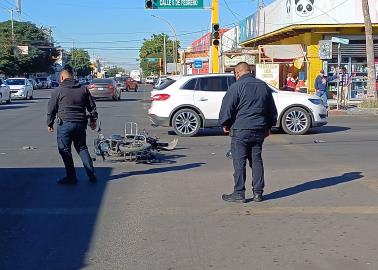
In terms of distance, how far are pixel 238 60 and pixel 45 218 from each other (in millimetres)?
30409

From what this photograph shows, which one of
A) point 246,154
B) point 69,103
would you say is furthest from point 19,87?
point 246,154

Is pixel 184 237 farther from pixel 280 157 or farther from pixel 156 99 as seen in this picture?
pixel 156 99

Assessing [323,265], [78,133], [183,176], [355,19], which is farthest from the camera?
[355,19]

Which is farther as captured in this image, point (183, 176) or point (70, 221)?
point (183, 176)

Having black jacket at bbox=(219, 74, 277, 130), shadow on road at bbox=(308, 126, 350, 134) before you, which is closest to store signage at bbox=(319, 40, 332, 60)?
shadow on road at bbox=(308, 126, 350, 134)

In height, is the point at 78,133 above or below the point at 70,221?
above

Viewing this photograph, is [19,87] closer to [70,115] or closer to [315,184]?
[70,115]

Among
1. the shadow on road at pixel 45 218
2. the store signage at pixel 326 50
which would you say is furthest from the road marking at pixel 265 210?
the store signage at pixel 326 50

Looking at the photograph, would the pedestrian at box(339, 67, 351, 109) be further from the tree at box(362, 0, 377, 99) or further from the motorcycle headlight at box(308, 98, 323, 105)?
the motorcycle headlight at box(308, 98, 323, 105)

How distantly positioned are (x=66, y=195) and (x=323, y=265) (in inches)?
169

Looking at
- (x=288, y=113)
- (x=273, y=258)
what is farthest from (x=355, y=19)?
(x=273, y=258)

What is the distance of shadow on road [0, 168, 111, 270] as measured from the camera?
5.74 meters

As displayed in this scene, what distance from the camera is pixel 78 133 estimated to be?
9.38m

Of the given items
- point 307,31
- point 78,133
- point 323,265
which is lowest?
point 323,265
